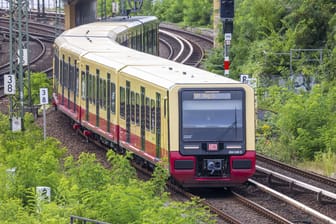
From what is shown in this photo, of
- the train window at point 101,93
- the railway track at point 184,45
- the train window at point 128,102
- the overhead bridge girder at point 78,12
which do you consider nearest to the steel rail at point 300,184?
the train window at point 128,102

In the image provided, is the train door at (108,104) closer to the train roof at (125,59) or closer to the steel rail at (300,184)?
the train roof at (125,59)

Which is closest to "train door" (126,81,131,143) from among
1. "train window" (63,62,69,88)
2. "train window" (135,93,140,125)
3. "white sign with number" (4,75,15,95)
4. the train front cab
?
"train window" (135,93,140,125)

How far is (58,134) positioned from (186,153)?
11316 millimetres

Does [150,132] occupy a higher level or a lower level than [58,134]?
higher

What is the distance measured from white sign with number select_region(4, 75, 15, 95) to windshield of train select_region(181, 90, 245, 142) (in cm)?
837

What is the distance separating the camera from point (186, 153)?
763 inches

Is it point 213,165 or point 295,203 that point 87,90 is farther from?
point 295,203

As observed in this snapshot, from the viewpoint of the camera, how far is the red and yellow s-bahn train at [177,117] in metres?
19.4

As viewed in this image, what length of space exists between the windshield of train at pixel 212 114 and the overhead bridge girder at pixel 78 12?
3699 centimetres

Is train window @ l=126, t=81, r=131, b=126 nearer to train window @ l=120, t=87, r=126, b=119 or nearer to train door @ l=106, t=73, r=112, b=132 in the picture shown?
train window @ l=120, t=87, r=126, b=119

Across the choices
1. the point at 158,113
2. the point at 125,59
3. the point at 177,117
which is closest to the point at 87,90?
the point at 125,59

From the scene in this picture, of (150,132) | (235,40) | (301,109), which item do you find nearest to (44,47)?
(235,40)

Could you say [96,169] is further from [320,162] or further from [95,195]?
[320,162]

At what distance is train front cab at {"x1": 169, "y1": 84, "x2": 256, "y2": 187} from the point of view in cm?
1938
